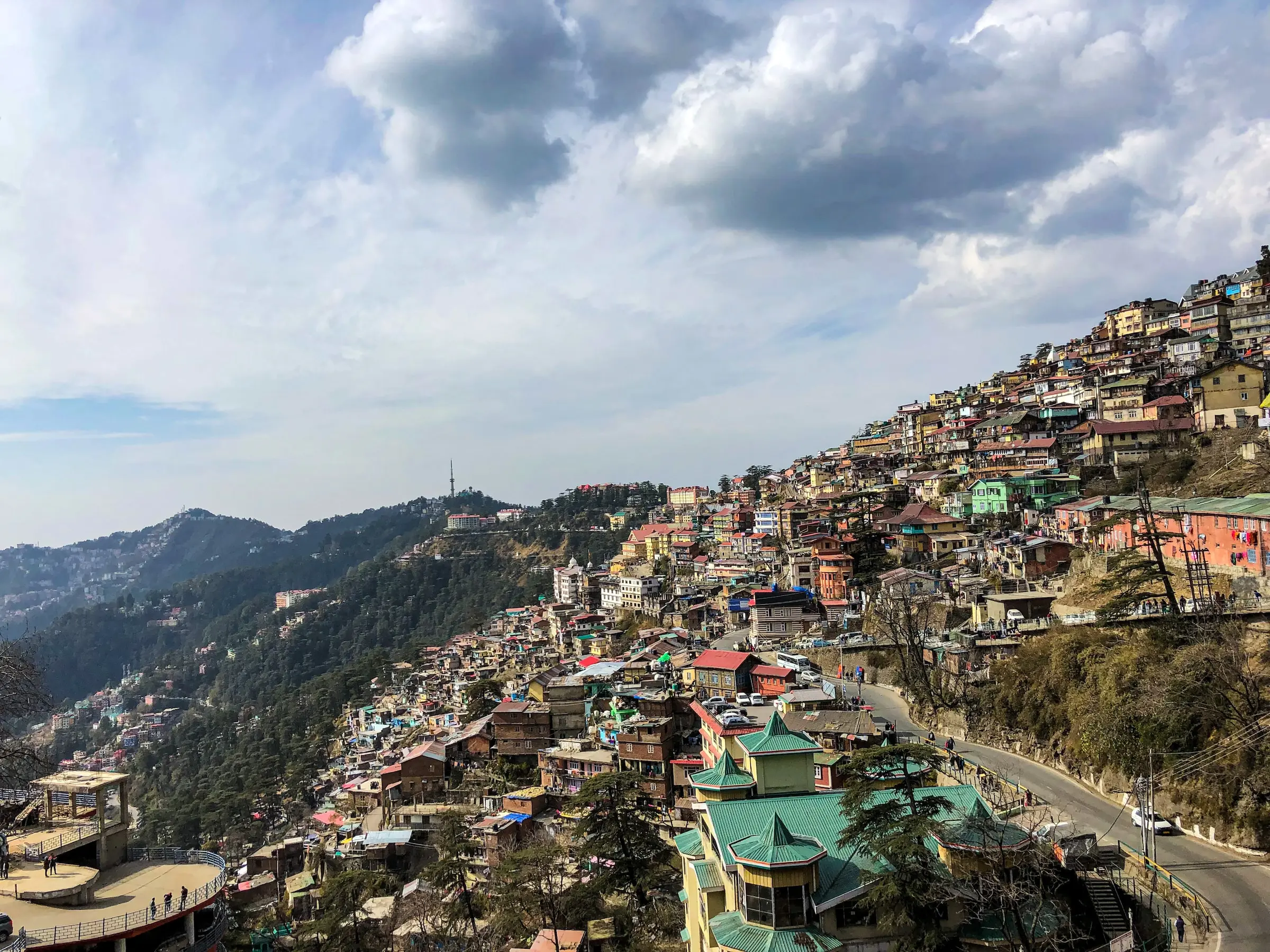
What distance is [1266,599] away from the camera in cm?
2047

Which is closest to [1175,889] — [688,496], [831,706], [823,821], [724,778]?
[823,821]

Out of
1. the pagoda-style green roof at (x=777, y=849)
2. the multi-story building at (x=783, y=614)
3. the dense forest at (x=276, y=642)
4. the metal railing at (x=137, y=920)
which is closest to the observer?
the pagoda-style green roof at (x=777, y=849)

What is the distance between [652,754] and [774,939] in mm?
15184

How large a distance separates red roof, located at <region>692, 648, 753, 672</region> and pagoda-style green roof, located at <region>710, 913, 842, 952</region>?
19.7 meters

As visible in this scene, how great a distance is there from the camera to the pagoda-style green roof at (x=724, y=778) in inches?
651

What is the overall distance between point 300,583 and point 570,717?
169m

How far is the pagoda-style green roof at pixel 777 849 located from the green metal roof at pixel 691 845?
3.23 meters

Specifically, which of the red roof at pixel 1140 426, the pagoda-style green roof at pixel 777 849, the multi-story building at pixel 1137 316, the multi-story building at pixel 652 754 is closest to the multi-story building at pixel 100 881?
the pagoda-style green roof at pixel 777 849

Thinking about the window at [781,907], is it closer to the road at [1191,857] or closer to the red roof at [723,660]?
the road at [1191,857]

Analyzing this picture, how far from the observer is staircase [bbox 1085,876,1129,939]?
1329 centimetres

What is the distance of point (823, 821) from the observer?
579 inches

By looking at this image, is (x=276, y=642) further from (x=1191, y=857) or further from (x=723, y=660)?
(x=1191, y=857)

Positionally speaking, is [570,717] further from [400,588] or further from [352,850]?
[400,588]

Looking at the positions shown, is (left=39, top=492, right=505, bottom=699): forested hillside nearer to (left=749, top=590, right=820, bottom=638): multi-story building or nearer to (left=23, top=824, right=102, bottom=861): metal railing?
(left=749, top=590, right=820, bottom=638): multi-story building
